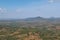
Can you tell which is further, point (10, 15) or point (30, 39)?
point (10, 15)

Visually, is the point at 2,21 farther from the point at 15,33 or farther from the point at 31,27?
the point at 31,27

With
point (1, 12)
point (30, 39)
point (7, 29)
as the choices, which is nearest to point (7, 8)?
point (1, 12)

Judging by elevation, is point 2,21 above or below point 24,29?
above

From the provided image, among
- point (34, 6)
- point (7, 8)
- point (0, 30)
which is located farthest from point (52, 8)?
point (0, 30)

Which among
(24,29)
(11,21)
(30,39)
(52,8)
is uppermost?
(52,8)

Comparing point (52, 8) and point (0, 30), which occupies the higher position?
point (52, 8)

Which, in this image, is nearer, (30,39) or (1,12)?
(30,39)

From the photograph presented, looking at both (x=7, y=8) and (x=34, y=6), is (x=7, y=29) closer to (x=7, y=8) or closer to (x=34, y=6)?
(x=7, y=8)

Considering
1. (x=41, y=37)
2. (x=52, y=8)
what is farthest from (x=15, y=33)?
(x=52, y=8)
